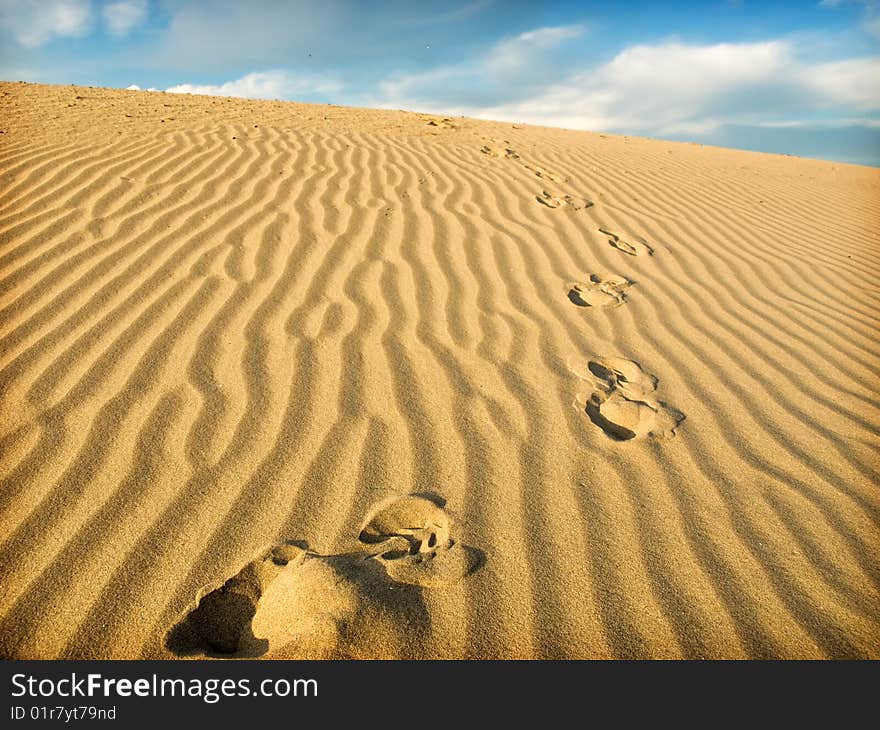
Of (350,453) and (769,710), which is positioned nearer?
(769,710)

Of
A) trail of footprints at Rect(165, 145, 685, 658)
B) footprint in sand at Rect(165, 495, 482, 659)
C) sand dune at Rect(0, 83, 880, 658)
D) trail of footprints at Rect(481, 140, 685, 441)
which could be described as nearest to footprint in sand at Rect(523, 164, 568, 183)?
sand dune at Rect(0, 83, 880, 658)

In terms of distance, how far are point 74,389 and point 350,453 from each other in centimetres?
115

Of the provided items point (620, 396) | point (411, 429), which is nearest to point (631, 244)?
point (620, 396)

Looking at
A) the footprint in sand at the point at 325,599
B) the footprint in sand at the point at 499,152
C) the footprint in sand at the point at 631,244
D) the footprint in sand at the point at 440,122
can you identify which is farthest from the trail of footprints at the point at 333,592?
the footprint in sand at the point at 440,122

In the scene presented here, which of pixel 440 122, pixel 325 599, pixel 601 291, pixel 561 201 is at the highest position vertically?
Result: pixel 440 122

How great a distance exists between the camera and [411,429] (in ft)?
6.59

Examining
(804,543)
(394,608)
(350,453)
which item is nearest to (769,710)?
(804,543)

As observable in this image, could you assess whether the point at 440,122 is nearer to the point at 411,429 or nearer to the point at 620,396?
the point at 620,396

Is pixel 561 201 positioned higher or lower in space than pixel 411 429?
higher

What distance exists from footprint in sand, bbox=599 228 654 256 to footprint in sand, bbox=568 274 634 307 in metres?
0.55

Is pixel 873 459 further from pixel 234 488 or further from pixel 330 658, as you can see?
pixel 234 488

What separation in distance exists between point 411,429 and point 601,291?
5.77 ft

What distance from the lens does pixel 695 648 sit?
136 centimetres

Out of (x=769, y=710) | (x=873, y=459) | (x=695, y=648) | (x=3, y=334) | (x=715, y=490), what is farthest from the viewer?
(x=3, y=334)
